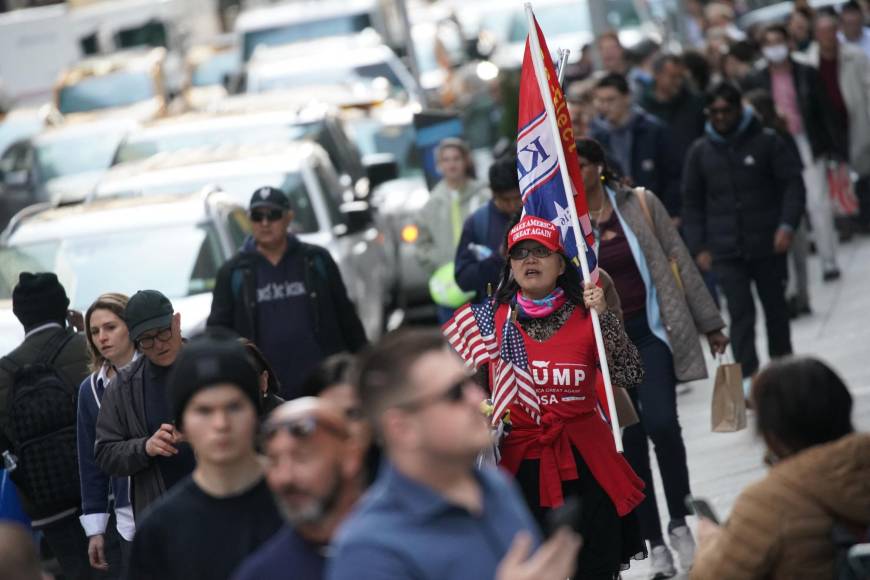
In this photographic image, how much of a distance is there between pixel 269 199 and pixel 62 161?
48.9 ft

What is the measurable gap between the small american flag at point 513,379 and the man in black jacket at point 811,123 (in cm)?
802

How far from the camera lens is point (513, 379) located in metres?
7.11

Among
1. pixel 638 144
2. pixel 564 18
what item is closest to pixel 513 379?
pixel 638 144

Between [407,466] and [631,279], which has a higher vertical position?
[407,466]

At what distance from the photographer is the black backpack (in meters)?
8.16

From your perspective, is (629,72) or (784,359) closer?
(784,359)

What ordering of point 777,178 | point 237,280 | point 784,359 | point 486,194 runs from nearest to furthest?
point 784,359
point 237,280
point 777,178
point 486,194

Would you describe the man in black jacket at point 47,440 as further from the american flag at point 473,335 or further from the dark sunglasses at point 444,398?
the dark sunglasses at point 444,398

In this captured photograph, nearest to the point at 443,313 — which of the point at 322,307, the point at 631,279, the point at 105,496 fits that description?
the point at 322,307

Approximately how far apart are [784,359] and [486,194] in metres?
8.13

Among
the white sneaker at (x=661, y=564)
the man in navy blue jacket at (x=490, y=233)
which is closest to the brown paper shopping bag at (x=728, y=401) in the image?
the white sneaker at (x=661, y=564)

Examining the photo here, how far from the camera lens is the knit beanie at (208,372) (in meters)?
4.88

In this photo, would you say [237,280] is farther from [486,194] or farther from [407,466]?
[407,466]

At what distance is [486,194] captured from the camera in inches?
500
